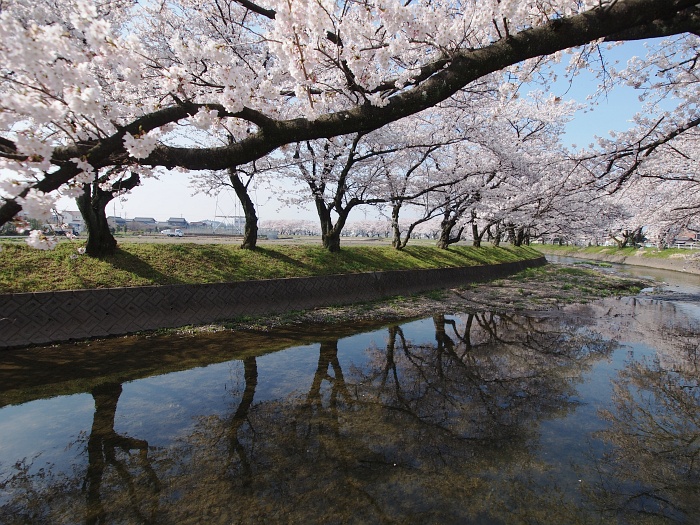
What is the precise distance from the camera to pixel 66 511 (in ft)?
10.8

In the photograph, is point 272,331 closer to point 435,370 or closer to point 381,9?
point 435,370

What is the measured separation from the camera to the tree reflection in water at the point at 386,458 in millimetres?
3314

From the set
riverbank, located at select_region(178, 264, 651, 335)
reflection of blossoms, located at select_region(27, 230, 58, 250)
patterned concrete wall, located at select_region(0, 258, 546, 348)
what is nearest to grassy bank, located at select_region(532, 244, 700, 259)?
riverbank, located at select_region(178, 264, 651, 335)

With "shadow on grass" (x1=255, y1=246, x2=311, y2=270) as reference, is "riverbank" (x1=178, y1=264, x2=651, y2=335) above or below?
below

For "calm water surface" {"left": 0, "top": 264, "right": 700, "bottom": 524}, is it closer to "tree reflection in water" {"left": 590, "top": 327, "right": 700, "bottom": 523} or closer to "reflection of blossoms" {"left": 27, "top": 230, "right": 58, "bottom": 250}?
"tree reflection in water" {"left": 590, "top": 327, "right": 700, "bottom": 523}

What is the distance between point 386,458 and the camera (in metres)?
4.07

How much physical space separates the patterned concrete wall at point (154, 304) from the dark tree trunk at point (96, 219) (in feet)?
8.82

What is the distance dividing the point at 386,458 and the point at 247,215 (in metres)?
13.1

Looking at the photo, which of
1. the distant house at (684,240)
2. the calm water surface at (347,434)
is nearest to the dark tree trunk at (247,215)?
the calm water surface at (347,434)

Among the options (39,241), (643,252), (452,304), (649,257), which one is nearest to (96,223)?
(39,241)

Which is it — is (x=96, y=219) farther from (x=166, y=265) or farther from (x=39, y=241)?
(x=39, y=241)

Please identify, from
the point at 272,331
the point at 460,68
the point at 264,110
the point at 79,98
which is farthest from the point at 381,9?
the point at 272,331

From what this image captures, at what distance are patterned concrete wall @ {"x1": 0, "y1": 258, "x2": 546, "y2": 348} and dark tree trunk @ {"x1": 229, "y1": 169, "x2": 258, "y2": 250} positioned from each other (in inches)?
148

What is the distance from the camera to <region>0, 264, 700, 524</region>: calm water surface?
3.37 metres
